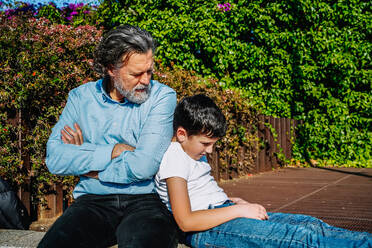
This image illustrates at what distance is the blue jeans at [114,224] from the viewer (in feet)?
6.36

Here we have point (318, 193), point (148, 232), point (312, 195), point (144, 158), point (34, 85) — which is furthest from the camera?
point (318, 193)

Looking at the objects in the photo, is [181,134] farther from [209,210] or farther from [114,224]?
[114,224]

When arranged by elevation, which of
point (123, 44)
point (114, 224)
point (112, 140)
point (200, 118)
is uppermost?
point (123, 44)

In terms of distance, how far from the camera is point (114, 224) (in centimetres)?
227

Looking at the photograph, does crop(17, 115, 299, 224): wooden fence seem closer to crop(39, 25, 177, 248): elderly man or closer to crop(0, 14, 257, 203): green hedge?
crop(0, 14, 257, 203): green hedge

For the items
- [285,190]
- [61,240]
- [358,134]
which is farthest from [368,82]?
[61,240]

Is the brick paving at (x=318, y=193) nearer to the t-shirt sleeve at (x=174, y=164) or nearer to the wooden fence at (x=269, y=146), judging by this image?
the wooden fence at (x=269, y=146)

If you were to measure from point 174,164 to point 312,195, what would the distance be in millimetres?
3808

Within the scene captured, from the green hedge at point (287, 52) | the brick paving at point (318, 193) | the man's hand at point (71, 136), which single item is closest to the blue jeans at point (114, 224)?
the man's hand at point (71, 136)

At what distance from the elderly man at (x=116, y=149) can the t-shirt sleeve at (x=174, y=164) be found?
52mm

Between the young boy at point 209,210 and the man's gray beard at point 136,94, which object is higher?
the man's gray beard at point 136,94

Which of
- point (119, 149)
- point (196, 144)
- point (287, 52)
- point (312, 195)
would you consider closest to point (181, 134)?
point (196, 144)

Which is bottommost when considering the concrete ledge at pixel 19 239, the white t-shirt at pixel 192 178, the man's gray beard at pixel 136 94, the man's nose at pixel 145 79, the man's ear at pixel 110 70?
the concrete ledge at pixel 19 239

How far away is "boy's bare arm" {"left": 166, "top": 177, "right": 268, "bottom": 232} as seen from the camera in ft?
6.81
